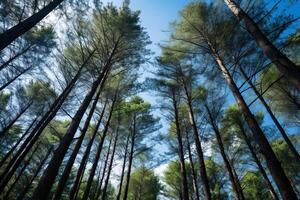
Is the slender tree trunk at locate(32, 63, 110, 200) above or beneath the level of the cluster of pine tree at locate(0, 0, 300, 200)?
beneath

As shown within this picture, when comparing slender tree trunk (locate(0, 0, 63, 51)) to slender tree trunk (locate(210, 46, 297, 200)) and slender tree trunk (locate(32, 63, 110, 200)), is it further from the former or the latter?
slender tree trunk (locate(210, 46, 297, 200))

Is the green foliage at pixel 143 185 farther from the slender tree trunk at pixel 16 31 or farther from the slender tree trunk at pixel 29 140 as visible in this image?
the slender tree trunk at pixel 16 31

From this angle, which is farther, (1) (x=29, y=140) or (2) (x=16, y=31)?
(1) (x=29, y=140)

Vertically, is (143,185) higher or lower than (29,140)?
higher

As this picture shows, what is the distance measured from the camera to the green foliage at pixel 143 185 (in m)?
22.1

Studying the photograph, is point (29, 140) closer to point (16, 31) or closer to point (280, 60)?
point (16, 31)

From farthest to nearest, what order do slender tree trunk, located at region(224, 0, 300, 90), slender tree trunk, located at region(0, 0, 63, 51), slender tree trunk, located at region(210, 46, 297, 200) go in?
slender tree trunk, located at region(210, 46, 297, 200) < slender tree trunk, located at region(0, 0, 63, 51) < slender tree trunk, located at region(224, 0, 300, 90)

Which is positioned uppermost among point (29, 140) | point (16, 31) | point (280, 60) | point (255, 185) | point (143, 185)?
point (143, 185)

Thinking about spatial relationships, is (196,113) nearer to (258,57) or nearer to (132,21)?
(258,57)

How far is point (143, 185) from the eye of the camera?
73.8 feet

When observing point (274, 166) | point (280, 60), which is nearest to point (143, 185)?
point (274, 166)

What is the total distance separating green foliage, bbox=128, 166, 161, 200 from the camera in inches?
869

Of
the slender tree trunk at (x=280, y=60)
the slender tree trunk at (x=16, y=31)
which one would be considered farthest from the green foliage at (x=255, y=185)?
the slender tree trunk at (x=16, y=31)

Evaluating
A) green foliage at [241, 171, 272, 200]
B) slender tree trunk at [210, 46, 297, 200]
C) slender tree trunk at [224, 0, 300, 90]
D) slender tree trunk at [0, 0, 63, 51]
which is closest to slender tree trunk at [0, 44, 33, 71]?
slender tree trunk at [0, 0, 63, 51]
